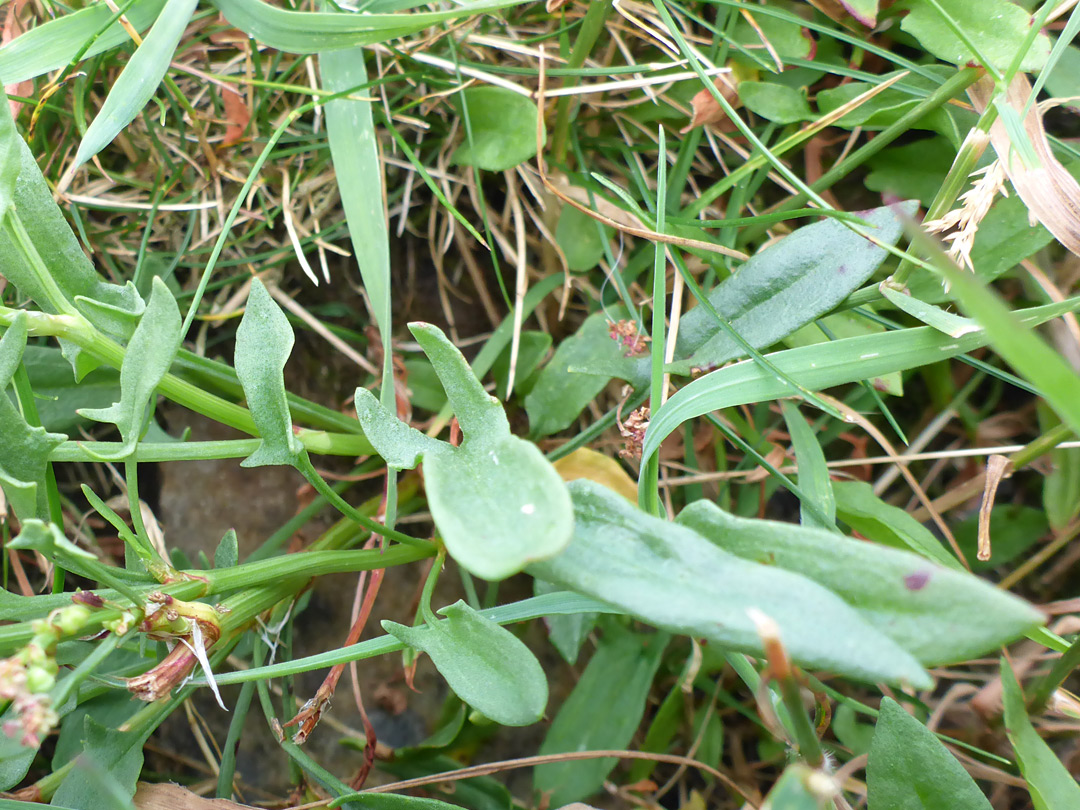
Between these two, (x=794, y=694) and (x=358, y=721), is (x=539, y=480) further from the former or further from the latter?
(x=358, y=721)

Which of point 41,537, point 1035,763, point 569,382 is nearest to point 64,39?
point 41,537

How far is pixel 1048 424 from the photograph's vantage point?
1.14 meters

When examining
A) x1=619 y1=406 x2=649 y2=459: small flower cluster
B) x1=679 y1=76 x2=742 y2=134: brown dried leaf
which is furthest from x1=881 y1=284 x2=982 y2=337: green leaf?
x1=679 y1=76 x2=742 y2=134: brown dried leaf

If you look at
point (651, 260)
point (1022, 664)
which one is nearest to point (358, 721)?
point (651, 260)

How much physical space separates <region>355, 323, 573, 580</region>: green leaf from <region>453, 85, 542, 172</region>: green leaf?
47 centimetres

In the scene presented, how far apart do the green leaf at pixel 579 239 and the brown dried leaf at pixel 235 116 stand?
51cm

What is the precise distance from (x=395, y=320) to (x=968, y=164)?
855mm

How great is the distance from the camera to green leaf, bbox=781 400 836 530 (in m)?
0.89

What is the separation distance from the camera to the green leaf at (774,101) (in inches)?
40.3

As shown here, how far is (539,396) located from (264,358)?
44 cm

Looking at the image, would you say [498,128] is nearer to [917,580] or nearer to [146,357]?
[146,357]

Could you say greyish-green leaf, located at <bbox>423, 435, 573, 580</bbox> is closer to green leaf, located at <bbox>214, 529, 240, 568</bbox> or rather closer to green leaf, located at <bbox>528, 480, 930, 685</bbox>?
green leaf, located at <bbox>528, 480, 930, 685</bbox>

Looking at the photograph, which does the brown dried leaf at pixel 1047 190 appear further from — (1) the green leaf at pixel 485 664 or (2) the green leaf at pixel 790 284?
(1) the green leaf at pixel 485 664

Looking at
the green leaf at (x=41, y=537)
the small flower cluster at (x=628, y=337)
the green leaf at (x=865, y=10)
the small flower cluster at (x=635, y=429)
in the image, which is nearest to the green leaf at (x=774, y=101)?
the green leaf at (x=865, y=10)
